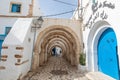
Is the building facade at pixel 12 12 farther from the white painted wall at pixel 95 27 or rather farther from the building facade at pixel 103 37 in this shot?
the white painted wall at pixel 95 27

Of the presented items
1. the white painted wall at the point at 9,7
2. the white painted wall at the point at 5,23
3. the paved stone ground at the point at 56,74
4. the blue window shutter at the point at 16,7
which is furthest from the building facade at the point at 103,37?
the blue window shutter at the point at 16,7

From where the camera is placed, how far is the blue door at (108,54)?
5.66 meters

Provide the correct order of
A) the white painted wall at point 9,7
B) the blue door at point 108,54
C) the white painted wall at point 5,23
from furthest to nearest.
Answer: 1. the white painted wall at point 9,7
2. the white painted wall at point 5,23
3. the blue door at point 108,54

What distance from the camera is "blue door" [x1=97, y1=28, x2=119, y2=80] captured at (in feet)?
18.6

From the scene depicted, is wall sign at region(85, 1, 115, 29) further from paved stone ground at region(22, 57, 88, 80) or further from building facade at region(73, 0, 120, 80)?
paved stone ground at region(22, 57, 88, 80)

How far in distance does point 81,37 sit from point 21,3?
9632 mm

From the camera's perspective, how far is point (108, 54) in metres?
6.35

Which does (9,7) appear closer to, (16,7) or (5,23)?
(16,7)

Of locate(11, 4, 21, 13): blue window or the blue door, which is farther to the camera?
locate(11, 4, 21, 13): blue window

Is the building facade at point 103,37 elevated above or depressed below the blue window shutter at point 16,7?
below

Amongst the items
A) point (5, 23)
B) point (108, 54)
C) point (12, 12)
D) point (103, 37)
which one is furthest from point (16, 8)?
point (108, 54)

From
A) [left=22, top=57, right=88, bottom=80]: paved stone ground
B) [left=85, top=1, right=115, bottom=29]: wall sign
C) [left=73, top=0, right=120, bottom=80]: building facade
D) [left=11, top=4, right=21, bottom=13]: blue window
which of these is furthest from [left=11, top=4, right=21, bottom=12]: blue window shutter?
[left=85, top=1, right=115, bottom=29]: wall sign

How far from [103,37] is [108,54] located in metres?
1.13

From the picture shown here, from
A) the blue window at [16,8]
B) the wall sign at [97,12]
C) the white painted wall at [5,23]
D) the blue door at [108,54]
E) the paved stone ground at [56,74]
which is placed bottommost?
the paved stone ground at [56,74]
